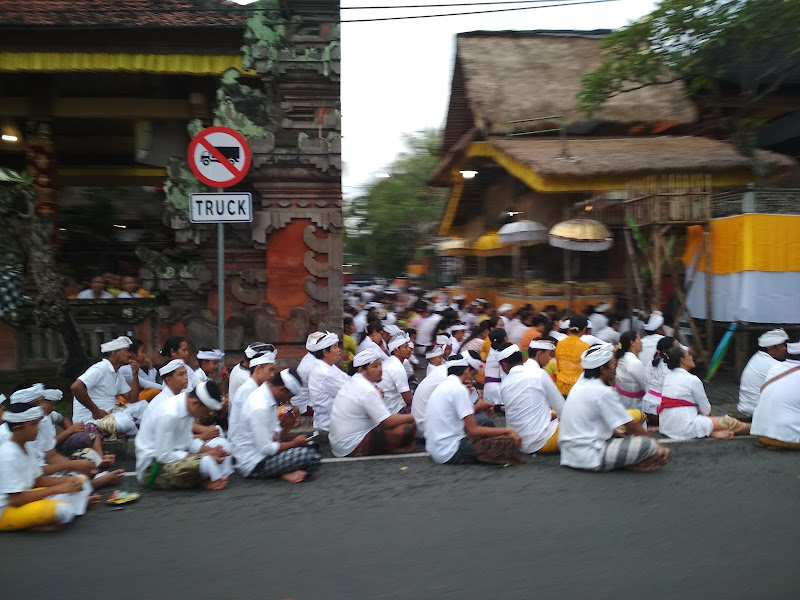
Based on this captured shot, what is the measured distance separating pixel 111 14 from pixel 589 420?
26.2 feet

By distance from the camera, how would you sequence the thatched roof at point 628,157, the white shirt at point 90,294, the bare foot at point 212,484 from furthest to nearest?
the thatched roof at point 628,157
the white shirt at point 90,294
the bare foot at point 212,484

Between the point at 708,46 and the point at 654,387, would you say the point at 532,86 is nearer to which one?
the point at 708,46

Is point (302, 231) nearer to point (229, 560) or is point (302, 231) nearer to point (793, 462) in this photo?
point (229, 560)

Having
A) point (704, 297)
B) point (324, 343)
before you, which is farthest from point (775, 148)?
point (324, 343)

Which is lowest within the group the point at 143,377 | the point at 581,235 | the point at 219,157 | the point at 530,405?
the point at 530,405

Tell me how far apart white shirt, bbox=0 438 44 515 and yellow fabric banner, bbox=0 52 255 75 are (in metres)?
5.84

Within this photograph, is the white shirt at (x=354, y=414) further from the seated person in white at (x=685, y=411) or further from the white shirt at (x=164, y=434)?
the seated person in white at (x=685, y=411)

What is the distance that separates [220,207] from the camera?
679 cm

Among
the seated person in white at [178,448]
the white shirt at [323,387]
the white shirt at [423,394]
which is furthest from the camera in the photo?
the white shirt at [323,387]

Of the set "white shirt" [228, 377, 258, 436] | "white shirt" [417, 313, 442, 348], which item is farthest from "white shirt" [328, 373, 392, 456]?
"white shirt" [417, 313, 442, 348]

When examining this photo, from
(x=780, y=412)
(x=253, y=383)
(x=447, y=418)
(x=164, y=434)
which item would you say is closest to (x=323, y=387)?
(x=253, y=383)

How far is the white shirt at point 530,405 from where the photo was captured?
6359 mm

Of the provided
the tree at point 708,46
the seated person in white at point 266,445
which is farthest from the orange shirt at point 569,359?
the tree at point 708,46

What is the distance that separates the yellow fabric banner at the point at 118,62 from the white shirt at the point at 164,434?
16.9 ft
